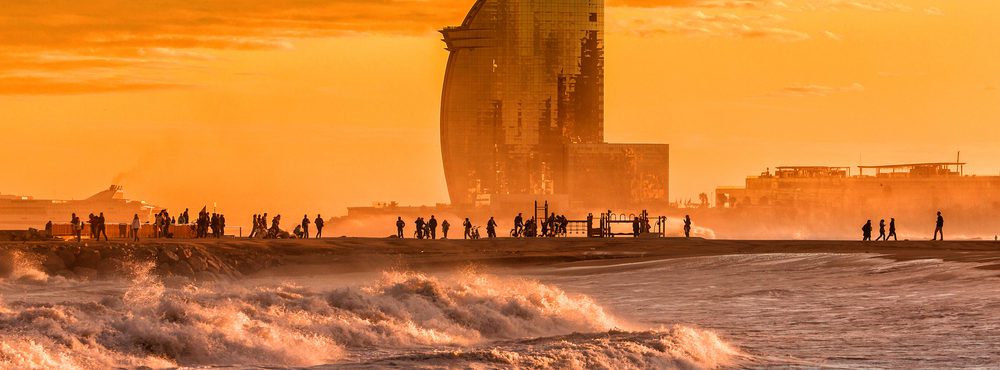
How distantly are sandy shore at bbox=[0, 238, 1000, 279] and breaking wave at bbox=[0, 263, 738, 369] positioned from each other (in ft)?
74.6

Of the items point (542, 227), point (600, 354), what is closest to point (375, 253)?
point (542, 227)

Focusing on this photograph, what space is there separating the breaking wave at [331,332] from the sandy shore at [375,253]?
22.7 m

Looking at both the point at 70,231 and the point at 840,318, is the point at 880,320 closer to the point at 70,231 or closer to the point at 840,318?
the point at 840,318

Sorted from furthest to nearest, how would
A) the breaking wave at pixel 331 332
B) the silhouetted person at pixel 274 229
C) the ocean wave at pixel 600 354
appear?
the silhouetted person at pixel 274 229 → the ocean wave at pixel 600 354 → the breaking wave at pixel 331 332

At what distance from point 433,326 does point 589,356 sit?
234 inches

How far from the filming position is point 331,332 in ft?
88.3

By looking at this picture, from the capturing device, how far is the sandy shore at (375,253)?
5262 centimetres

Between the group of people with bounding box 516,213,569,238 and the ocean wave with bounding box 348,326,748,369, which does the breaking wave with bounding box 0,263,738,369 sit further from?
the group of people with bounding box 516,213,569,238

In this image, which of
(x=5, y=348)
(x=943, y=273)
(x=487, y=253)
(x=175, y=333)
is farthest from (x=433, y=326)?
(x=487, y=253)

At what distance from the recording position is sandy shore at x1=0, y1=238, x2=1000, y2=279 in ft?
173

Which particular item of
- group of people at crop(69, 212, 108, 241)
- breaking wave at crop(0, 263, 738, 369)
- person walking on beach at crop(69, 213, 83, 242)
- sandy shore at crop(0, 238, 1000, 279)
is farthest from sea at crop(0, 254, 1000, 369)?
person walking on beach at crop(69, 213, 83, 242)

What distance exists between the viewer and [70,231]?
64688 millimetres

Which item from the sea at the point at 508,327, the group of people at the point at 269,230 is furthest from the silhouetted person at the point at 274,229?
the sea at the point at 508,327

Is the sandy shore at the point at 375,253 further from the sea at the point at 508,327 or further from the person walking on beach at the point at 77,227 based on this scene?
the sea at the point at 508,327
